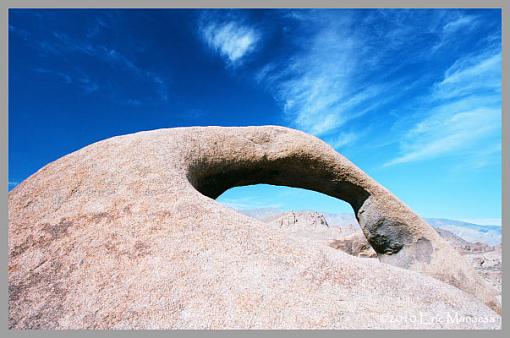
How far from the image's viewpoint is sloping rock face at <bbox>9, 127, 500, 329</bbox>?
3127mm

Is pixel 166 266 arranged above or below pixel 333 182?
below

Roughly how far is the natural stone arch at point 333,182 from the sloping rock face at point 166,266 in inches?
52.7

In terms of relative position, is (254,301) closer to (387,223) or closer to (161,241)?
(161,241)

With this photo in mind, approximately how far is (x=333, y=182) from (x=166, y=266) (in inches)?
198

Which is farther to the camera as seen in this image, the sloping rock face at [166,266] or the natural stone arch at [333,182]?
the natural stone arch at [333,182]

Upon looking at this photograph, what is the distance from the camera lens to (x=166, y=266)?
11.5 ft

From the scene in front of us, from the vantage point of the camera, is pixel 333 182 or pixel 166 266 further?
pixel 333 182

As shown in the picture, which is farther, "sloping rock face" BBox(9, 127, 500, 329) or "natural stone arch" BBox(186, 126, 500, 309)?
"natural stone arch" BBox(186, 126, 500, 309)

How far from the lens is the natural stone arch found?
6588 mm

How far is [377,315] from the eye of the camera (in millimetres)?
3145

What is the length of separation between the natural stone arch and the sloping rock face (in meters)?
1.34

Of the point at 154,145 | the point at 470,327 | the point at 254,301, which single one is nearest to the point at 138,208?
the point at 154,145

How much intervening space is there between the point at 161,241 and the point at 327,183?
485 cm

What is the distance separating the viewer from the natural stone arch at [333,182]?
6588 millimetres
